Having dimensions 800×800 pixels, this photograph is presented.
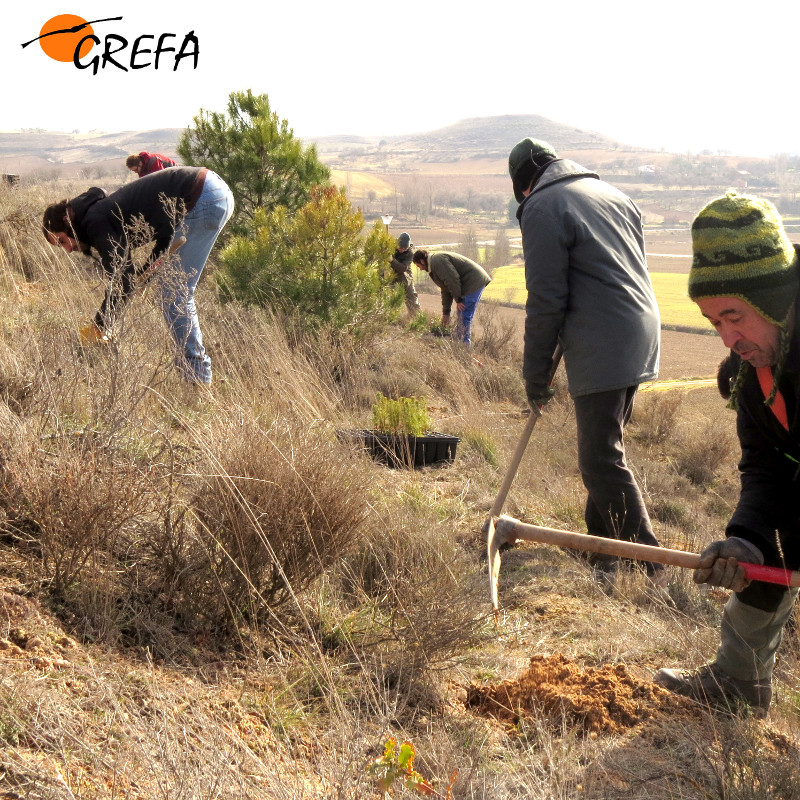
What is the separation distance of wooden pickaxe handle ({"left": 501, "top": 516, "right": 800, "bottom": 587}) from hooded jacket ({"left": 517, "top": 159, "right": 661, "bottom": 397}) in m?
0.96

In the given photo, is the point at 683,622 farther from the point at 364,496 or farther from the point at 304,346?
the point at 304,346

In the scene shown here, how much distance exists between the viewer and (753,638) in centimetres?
248

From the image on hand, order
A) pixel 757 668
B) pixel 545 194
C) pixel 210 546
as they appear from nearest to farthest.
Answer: pixel 757 668 < pixel 210 546 < pixel 545 194

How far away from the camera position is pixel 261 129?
937 cm

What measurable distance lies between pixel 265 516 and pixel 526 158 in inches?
83.8

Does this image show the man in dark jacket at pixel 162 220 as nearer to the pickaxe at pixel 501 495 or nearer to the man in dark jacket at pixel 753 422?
the pickaxe at pixel 501 495

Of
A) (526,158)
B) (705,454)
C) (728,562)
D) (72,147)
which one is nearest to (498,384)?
(705,454)

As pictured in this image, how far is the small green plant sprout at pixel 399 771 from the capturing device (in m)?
1.59

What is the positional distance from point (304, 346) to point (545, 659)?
4186 millimetres

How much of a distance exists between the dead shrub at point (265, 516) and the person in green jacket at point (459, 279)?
25.4 ft

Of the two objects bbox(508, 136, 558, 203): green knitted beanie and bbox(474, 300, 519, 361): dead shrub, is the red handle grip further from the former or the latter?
bbox(474, 300, 519, 361): dead shrub

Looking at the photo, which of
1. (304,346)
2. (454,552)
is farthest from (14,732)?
(304,346)

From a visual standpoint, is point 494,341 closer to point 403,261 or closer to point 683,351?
point 403,261

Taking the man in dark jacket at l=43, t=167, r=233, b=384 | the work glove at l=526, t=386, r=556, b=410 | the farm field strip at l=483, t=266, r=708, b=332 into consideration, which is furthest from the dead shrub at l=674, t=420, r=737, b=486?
the farm field strip at l=483, t=266, r=708, b=332
